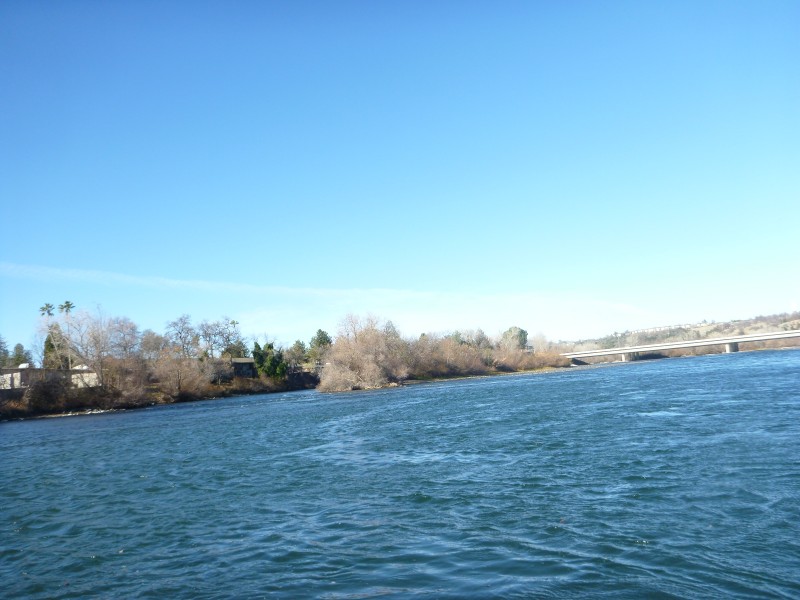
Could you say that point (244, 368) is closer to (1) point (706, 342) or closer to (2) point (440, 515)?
(1) point (706, 342)

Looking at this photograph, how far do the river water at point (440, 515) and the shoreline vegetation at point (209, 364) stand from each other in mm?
53553

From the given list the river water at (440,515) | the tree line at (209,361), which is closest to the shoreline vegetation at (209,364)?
the tree line at (209,361)

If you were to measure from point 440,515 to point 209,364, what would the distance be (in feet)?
314

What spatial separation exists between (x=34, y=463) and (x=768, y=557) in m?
33.7

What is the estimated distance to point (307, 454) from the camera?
2738cm

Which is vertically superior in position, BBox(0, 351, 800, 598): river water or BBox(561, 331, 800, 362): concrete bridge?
BBox(561, 331, 800, 362): concrete bridge

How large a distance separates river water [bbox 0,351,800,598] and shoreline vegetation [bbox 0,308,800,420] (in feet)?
176

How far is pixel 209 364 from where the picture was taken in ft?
342

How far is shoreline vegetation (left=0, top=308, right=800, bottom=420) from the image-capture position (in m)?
80.5

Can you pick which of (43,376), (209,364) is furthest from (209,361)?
(43,376)

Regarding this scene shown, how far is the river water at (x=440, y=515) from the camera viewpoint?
10.7 m

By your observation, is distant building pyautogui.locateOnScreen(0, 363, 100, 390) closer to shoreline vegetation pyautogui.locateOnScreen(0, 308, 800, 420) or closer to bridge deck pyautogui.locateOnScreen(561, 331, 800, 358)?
shoreline vegetation pyautogui.locateOnScreen(0, 308, 800, 420)

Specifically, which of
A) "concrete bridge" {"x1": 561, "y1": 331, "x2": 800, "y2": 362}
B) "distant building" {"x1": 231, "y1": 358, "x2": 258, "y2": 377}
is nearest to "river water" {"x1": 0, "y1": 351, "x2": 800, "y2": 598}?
"distant building" {"x1": 231, "y1": 358, "x2": 258, "y2": 377}

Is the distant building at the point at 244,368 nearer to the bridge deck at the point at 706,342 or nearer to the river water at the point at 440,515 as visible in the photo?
A: the bridge deck at the point at 706,342
